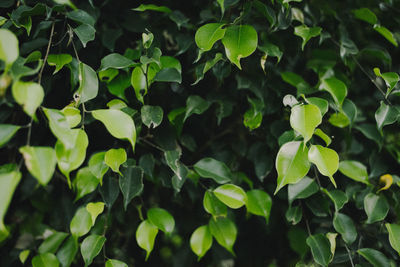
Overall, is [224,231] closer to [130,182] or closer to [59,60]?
[130,182]

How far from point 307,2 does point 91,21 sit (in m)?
0.66

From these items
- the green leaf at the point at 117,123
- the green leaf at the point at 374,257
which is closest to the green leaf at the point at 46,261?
the green leaf at the point at 117,123

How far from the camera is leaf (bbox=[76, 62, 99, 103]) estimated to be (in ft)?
2.29

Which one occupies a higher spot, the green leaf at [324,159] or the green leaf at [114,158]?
the green leaf at [324,159]

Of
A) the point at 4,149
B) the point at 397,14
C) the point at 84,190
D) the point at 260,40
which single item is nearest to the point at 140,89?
the point at 84,190

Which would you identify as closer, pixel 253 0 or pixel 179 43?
pixel 253 0

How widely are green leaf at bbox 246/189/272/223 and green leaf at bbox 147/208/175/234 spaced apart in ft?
0.68

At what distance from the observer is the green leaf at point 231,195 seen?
82cm

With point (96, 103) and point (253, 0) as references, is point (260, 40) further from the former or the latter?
point (96, 103)

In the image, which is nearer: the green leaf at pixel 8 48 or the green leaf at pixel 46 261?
the green leaf at pixel 8 48

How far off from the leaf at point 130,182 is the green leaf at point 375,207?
1.88ft

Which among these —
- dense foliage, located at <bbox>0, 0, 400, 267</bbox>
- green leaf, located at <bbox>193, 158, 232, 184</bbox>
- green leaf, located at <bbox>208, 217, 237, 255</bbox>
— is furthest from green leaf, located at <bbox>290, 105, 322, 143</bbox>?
green leaf, located at <bbox>208, 217, 237, 255</bbox>

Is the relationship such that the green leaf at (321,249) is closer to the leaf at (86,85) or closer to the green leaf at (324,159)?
the green leaf at (324,159)

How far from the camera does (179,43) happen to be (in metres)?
0.94
